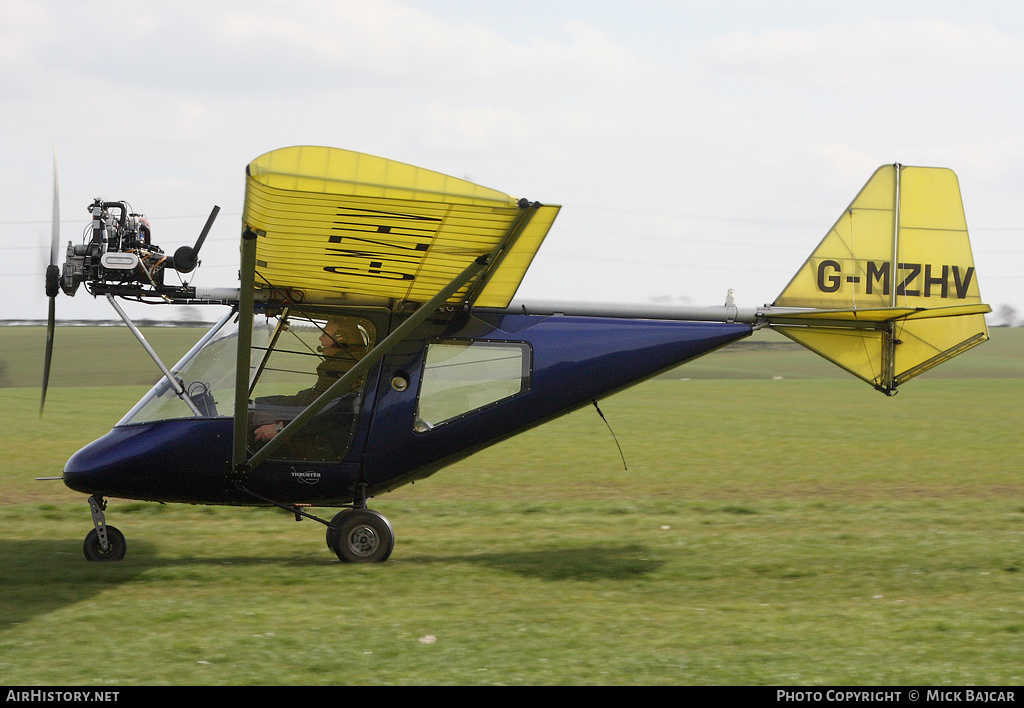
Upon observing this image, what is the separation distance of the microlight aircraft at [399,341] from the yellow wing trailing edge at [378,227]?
33 millimetres

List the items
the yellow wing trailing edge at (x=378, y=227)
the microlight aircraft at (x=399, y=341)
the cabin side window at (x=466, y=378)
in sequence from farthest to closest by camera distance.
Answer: the cabin side window at (x=466, y=378) → the microlight aircraft at (x=399, y=341) → the yellow wing trailing edge at (x=378, y=227)

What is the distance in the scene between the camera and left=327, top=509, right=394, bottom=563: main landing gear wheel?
8.80 metres


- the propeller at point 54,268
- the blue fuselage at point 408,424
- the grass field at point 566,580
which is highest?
the propeller at point 54,268

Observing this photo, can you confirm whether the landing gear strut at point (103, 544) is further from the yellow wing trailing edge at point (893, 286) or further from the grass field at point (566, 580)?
the yellow wing trailing edge at point (893, 286)

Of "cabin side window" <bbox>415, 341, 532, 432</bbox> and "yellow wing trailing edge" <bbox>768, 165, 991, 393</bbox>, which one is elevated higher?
"yellow wing trailing edge" <bbox>768, 165, 991, 393</bbox>

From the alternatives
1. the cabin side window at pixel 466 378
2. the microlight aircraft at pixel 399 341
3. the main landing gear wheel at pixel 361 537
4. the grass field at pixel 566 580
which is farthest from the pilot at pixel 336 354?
the grass field at pixel 566 580

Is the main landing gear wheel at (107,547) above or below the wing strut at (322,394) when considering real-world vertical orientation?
below

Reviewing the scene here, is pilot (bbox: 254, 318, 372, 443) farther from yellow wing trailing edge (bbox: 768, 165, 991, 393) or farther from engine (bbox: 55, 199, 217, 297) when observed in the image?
yellow wing trailing edge (bbox: 768, 165, 991, 393)

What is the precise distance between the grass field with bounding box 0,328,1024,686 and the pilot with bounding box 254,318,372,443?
148 centimetres

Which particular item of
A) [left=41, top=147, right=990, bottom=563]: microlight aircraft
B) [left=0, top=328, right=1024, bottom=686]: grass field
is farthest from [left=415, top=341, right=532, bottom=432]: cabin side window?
[left=0, top=328, right=1024, bottom=686]: grass field

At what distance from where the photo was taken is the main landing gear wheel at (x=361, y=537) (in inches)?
347
